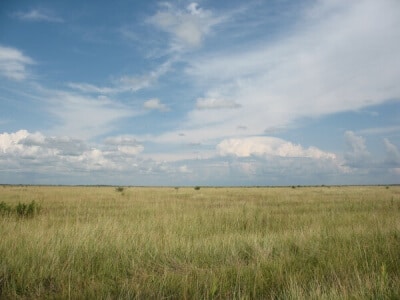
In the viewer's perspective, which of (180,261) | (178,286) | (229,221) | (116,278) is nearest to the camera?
(178,286)

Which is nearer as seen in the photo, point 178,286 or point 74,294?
point 74,294

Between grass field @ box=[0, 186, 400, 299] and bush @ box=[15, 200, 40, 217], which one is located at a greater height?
bush @ box=[15, 200, 40, 217]

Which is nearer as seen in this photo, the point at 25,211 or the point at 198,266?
the point at 198,266

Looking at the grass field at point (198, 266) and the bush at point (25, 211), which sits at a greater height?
the bush at point (25, 211)

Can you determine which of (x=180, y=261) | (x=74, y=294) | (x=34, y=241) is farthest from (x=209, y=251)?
(x=34, y=241)

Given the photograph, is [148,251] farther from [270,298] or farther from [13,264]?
[270,298]

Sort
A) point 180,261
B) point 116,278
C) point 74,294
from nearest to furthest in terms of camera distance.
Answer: point 74,294 < point 116,278 < point 180,261

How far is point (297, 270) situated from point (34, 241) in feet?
16.7

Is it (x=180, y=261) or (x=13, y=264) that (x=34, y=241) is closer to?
(x=13, y=264)

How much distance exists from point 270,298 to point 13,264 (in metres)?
3.96

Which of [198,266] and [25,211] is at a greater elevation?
[25,211]

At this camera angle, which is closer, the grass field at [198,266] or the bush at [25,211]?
the grass field at [198,266]

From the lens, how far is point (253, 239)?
791 cm

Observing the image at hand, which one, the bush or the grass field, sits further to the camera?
the bush
